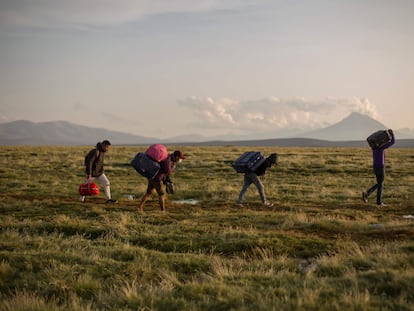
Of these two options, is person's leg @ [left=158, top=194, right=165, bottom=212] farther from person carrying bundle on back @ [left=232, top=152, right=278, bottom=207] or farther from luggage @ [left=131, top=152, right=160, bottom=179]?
person carrying bundle on back @ [left=232, top=152, right=278, bottom=207]

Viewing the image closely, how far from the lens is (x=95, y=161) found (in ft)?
49.9

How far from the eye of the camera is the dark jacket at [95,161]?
49.2 ft

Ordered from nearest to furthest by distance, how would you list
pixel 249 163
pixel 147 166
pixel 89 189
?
pixel 147 166 < pixel 249 163 < pixel 89 189

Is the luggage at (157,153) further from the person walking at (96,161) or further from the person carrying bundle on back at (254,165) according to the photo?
the person carrying bundle on back at (254,165)

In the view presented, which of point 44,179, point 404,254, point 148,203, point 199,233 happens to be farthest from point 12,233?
point 44,179

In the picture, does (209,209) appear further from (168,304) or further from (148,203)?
(168,304)

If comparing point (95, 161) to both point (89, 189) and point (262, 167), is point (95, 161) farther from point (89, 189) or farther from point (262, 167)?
point (262, 167)

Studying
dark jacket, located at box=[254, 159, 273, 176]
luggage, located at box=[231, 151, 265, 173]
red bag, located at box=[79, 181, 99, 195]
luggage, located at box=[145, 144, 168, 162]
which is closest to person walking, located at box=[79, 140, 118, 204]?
red bag, located at box=[79, 181, 99, 195]

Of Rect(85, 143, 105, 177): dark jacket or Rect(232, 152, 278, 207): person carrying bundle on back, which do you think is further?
Rect(85, 143, 105, 177): dark jacket

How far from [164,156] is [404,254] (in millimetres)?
7591

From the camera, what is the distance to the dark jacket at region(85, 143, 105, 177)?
49.2ft

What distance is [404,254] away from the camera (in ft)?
25.1

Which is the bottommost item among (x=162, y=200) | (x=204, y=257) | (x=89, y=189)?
(x=204, y=257)

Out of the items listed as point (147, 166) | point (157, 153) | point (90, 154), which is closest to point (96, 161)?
point (90, 154)
